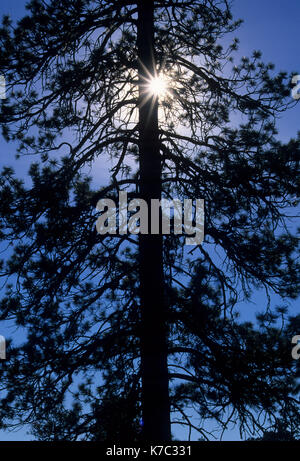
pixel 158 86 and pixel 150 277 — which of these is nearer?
pixel 150 277

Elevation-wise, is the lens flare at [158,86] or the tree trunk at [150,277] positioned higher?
the lens flare at [158,86]

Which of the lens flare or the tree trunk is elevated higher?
the lens flare

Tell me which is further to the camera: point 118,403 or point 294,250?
point 294,250

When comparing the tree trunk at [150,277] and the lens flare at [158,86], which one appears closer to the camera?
the tree trunk at [150,277]

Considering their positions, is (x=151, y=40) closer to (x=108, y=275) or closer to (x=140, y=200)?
(x=140, y=200)

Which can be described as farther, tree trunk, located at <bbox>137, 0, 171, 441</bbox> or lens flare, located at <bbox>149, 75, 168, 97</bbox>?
lens flare, located at <bbox>149, 75, 168, 97</bbox>

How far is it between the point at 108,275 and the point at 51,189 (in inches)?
55.9

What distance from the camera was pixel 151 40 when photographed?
6738 mm

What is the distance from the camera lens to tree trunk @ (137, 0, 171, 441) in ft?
18.1

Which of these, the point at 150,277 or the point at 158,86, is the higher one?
the point at 158,86

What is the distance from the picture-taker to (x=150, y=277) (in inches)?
237

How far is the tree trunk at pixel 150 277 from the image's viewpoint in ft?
18.1
